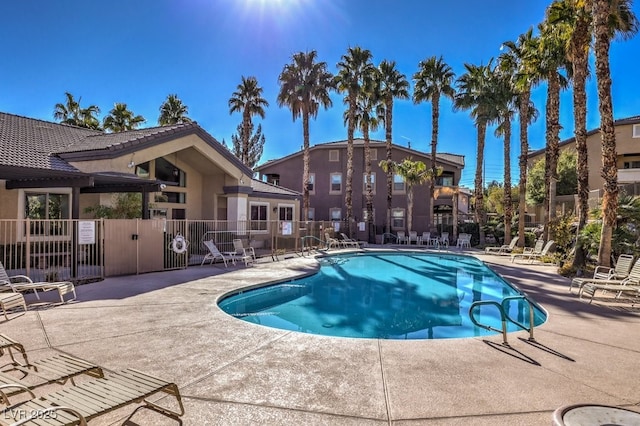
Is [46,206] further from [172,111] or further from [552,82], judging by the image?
[552,82]

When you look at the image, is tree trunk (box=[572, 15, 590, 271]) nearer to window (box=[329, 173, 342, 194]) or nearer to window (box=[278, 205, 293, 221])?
window (box=[278, 205, 293, 221])

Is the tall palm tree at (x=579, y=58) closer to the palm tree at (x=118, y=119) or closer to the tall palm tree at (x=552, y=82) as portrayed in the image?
the tall palm tree at (x=552, y=82)

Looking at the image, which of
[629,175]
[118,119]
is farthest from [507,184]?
[118,119]

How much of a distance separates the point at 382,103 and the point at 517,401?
30.3 metres

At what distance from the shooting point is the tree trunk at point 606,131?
12664 millimetres

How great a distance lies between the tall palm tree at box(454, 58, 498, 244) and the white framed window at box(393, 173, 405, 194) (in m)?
7.00

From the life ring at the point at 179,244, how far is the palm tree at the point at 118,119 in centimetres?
2067

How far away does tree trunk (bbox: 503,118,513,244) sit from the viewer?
2566cm

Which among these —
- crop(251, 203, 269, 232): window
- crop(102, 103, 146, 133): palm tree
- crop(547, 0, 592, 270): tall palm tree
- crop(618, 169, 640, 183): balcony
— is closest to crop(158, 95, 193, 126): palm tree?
crop(102, 103, 146, 133): palm tree

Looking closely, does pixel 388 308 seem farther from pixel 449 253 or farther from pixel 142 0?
pixel 142 0

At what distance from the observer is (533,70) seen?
65.2 feet

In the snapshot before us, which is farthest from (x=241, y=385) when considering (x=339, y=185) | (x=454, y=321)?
(x=339, y=185)

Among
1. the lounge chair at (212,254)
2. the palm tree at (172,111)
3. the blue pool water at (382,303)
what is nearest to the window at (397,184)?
the blue pool water at (382,303)

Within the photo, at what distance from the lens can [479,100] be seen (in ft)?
89.8
